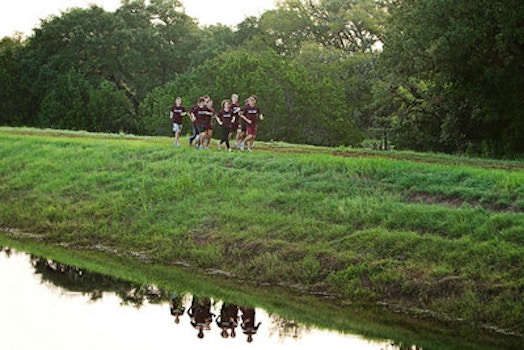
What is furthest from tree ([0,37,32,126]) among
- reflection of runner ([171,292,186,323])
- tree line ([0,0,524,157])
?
reflection of runner ([171,292,186,323])

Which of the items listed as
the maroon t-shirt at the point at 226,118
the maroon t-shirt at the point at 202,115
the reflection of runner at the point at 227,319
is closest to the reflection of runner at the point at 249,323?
the reflection of runner at the point at 227,319

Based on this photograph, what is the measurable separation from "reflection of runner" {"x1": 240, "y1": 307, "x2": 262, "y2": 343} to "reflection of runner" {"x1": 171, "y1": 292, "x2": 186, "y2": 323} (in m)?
0.96

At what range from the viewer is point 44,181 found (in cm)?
2539

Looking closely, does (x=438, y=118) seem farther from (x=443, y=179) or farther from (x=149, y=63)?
(x=149, y=63)

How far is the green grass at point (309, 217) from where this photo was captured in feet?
49.0

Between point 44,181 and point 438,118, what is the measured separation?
16261 mm

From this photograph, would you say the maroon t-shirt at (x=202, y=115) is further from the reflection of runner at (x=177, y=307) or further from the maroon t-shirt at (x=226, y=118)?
the reflection of runner at (x=177, y=307)

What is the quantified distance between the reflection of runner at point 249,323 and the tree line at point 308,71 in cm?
1419

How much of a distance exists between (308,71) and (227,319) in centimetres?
4399

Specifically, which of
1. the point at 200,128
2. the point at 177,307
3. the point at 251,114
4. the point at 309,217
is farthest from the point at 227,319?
the point at 200,128

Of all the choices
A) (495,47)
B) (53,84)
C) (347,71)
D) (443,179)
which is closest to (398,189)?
(443,179)

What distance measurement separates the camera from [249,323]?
1374 cm

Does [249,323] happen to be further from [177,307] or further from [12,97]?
[12,97]

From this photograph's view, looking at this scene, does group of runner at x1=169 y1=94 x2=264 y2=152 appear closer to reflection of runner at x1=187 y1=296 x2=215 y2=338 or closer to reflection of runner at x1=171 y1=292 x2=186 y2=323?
reflection of runner at x1=171 y1=292 x2=186 y2=323
